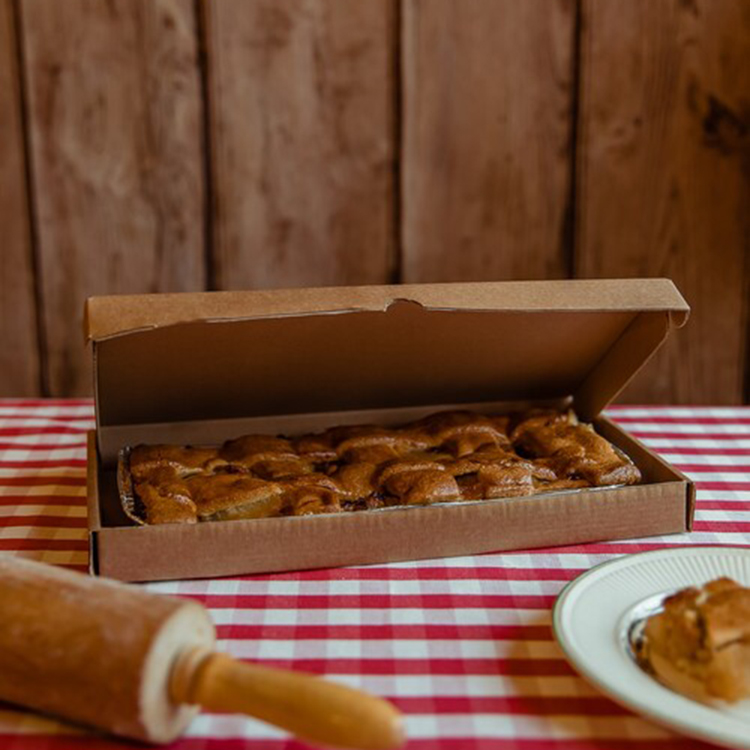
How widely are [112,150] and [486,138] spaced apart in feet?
2.64

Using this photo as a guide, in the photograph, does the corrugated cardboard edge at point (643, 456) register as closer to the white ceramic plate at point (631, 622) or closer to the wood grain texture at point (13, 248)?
the white ceramic plate at point (631, 622)

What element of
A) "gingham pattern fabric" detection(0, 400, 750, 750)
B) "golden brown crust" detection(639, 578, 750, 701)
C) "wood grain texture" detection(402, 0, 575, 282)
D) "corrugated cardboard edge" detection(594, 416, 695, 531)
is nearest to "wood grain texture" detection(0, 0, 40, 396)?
"wood grain texture" detection(402, 0, 575, 282)

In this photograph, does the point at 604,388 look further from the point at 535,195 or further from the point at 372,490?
the point at 535,195

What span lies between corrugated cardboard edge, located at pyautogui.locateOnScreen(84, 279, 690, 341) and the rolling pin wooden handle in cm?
36

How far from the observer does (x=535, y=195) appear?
7.57 ft

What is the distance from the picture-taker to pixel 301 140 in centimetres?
224

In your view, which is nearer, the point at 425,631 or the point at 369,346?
the point at 425,631

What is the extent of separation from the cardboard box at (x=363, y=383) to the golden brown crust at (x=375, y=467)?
1.8 inches

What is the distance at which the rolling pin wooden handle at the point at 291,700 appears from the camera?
0.60 m

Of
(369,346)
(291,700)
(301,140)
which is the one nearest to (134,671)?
(291,700)

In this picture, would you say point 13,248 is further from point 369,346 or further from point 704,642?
point 704,642

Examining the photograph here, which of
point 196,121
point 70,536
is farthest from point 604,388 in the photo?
point 196,121

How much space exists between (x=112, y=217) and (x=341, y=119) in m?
0.54

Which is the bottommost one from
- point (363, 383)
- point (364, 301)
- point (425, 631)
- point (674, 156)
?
point (425, 631)
